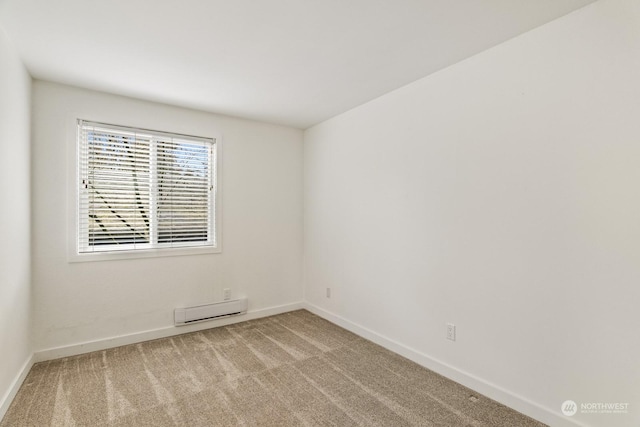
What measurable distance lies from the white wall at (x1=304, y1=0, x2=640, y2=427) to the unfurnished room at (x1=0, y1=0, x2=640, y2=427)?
0.01 metres

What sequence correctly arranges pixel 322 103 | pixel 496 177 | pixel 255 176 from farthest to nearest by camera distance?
pixel 255 176, pixel 322 103, pixel 496 177

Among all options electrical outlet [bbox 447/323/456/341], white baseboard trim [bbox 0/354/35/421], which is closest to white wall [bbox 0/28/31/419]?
white baseboard trim [bbox 0/354/35/421]

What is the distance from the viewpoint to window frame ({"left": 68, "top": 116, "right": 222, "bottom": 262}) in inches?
110

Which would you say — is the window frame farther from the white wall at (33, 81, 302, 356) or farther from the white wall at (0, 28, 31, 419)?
the white wall at (0, 28, 31, 419)

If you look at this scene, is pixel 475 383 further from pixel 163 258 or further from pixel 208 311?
pixel 163 258

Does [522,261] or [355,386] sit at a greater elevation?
[522,261]

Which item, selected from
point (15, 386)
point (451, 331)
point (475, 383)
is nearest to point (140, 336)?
point (15, 386)

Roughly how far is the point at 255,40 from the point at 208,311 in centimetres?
279

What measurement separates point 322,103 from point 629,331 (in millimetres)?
2887

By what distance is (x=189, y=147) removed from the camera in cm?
345

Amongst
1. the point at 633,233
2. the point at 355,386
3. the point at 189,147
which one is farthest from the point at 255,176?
the point at 633,233

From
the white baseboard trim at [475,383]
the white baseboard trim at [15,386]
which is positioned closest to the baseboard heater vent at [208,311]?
the white baseboard trim at [15,386]

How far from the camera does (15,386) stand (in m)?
2.18

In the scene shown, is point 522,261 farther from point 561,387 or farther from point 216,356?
point 216,356
